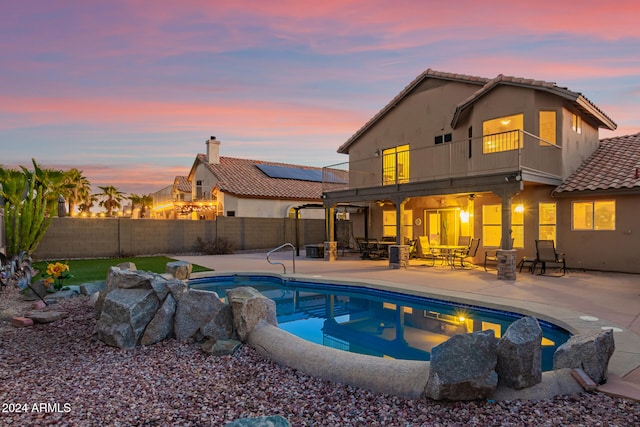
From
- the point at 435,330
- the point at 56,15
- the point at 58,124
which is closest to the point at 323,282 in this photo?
the point at 435,330

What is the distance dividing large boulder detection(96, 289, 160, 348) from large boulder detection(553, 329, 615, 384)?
17.1ft

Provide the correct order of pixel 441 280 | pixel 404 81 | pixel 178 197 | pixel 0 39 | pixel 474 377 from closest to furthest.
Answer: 1. pixel 474 377
2. pixel 441 280
3. pixel 0 39
4. pixel 404 81
5. pixel 178 197

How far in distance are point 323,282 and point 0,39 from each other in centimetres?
1189

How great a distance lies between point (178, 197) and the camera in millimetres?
31719

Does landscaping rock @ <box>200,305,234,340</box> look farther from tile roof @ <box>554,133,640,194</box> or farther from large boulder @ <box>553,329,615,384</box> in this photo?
tile roof @ <box>554,133,640,194</box>

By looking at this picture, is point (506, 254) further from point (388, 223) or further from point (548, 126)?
point (388, 223)

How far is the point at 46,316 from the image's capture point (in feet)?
21.1

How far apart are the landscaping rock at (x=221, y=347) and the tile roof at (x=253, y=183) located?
2043cm

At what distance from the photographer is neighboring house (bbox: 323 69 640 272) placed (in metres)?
12.2

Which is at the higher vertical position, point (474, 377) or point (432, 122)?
point (432, 122)

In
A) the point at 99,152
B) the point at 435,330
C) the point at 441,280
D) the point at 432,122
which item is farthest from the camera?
the point at 99,152

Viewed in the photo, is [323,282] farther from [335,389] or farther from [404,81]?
[404,81]

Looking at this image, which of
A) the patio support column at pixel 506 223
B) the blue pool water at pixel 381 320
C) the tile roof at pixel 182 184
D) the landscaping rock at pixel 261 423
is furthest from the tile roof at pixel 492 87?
the tile roof at pixel 182 184

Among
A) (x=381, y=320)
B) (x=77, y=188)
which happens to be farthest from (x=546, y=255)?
(x=77, y=188)
